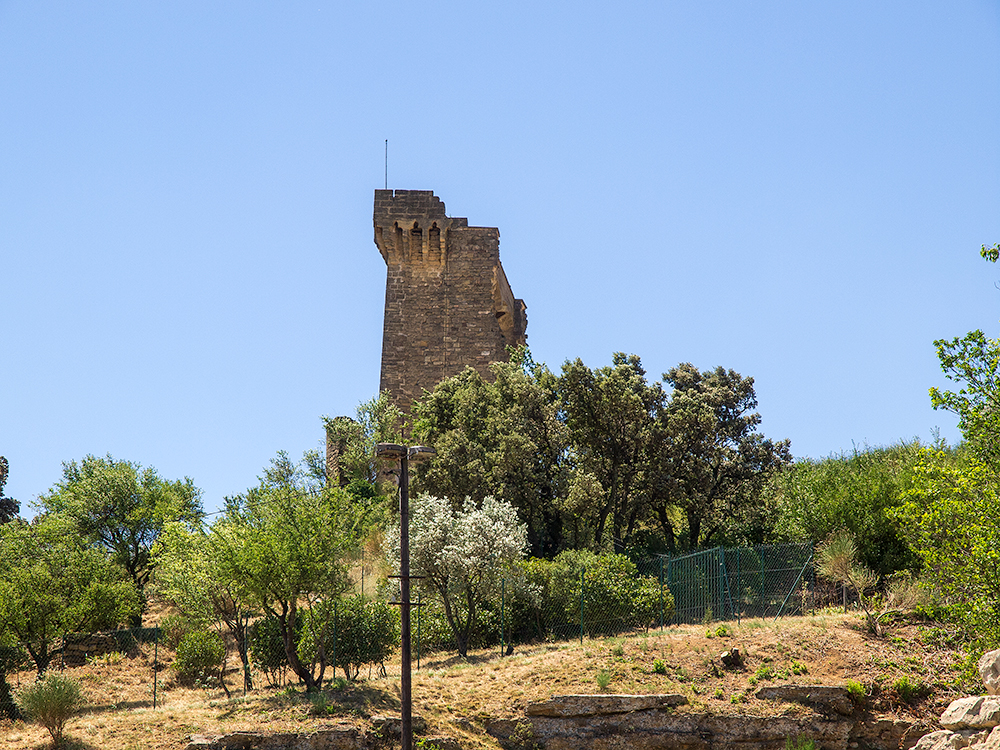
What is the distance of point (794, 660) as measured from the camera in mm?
23531

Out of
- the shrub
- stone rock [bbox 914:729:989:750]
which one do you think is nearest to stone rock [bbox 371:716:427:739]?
the shrub

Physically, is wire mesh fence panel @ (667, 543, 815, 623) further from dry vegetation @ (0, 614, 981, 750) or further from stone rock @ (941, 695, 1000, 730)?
stone rock @ (941, 695, 1000, 730)

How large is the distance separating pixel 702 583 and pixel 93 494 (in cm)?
2360

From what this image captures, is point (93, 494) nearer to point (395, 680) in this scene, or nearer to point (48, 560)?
point (48, 560)

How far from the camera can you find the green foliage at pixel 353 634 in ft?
80.8

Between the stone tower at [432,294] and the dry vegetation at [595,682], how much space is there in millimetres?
18712

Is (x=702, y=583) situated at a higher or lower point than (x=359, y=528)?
lower

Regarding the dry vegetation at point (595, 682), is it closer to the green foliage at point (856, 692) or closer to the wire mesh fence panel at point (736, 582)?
the green foliage at point (856, 692)

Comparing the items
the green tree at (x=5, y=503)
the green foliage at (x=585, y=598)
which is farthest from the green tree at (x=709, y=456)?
the green tree at (x=5, y=503)

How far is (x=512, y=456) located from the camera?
109 feet

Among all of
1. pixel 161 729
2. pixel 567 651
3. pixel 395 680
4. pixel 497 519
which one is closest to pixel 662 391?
pixel 497 519

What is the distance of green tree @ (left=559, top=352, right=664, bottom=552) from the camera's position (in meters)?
33.6

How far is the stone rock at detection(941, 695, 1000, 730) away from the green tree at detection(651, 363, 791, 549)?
14816 millimetres

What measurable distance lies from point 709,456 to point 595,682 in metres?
14.2
